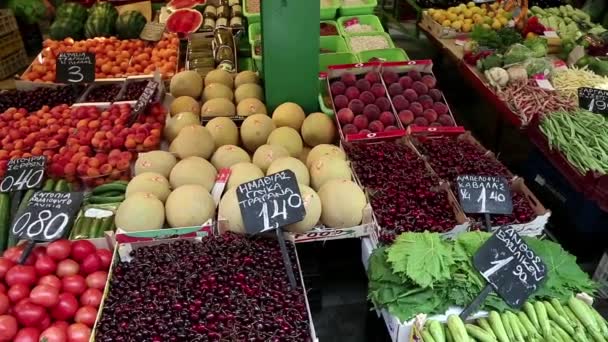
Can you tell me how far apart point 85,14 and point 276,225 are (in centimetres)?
414

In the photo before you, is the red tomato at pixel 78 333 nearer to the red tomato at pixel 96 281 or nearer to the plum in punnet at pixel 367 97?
the red tomato at pixel 96 281

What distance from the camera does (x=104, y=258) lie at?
2.08 meters

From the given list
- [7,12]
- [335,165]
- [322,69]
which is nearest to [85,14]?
[7,12]

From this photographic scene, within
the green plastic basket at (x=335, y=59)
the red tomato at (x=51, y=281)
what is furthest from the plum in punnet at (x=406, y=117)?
the red tomato at (x=51, y=281)

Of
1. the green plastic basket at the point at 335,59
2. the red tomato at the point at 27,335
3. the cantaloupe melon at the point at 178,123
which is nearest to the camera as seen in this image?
the red tomato at the point at 27,335

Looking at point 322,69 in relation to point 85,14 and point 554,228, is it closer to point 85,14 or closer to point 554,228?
point 554,228

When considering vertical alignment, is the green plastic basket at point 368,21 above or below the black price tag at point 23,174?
above

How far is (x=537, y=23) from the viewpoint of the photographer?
4.63 meters

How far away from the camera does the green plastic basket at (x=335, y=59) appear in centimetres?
385

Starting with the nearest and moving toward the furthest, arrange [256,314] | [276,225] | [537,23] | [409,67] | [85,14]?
[256,314] → [276,225] → [409,67] → [537,23] → [85,14]

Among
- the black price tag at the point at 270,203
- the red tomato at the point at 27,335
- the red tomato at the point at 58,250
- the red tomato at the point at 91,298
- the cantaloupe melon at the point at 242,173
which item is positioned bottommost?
the red tomato at the point at 91,298

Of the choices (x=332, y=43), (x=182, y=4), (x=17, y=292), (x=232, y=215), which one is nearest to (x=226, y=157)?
(x=232, y=215)

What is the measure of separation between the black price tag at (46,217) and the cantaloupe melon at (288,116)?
1.29 metres

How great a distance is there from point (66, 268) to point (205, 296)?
65cm
